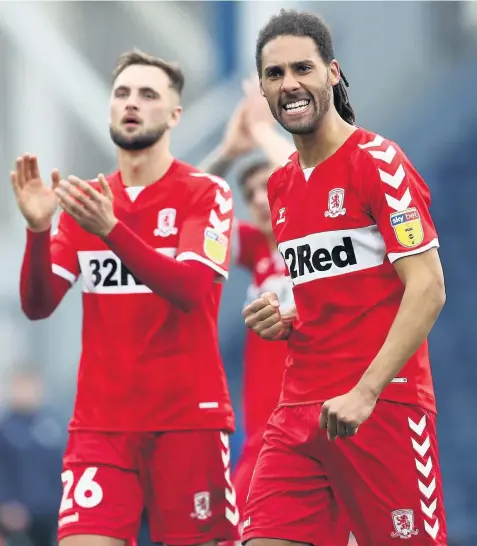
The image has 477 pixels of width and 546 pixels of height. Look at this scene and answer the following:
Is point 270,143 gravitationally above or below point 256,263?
above

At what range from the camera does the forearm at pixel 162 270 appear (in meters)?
5.06

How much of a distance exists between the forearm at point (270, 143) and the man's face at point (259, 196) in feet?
2.12

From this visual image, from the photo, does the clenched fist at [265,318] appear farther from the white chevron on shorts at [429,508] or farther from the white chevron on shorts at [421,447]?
the white chevron on shorts at [429,508]

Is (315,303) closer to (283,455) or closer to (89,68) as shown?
(283,455)

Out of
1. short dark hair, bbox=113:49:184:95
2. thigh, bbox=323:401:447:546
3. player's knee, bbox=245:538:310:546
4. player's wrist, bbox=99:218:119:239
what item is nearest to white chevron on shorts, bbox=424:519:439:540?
thigh, bbox=323:401:447:546

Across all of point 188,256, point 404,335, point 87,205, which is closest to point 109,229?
point 87,205

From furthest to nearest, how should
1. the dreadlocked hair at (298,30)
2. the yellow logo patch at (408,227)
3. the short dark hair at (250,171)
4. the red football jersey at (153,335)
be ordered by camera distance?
the short dark hair at (250,171) < the red football jersey at (153,335) < the dreadlocked hair at (298,30) < the yellow logo patch at (408,227)

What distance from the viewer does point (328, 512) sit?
184 inches

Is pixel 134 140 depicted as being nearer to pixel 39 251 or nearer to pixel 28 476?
pixel 39 251

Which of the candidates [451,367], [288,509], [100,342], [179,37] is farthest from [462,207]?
[288,509]

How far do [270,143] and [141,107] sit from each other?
107 cm

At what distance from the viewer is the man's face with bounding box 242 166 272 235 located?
7508mm

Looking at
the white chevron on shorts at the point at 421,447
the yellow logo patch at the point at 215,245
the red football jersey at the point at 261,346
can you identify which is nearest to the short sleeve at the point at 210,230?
the yellow logo patch at the point at 215,245

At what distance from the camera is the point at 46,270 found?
5551 millimetres
